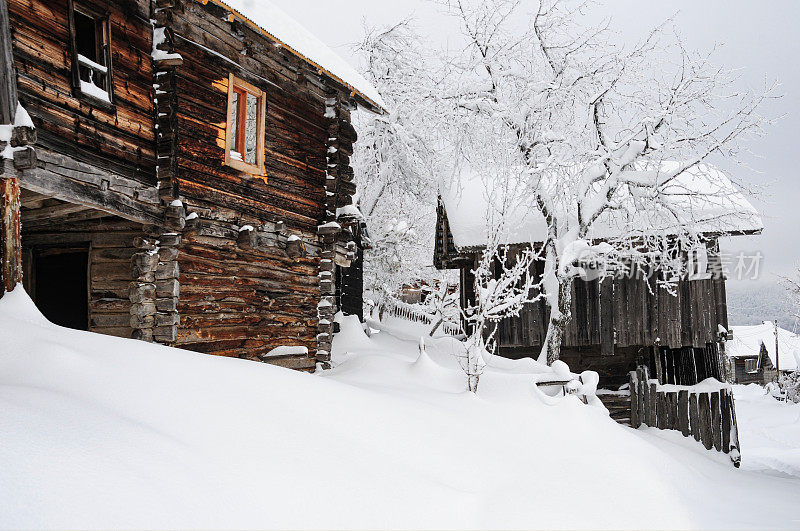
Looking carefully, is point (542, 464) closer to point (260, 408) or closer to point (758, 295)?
point (260, 408)

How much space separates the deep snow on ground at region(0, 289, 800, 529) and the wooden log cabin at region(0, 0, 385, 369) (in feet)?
7.30

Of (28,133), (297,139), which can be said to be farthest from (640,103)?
(28,133)

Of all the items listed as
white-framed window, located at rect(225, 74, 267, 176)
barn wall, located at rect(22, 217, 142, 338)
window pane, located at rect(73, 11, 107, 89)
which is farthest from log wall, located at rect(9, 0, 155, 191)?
white-framed window, located at rect(225, 74, 267, 176)

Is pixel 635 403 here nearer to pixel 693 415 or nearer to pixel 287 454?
pixel 693 415

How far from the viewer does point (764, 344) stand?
167 ft

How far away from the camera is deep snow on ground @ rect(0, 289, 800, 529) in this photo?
334cm

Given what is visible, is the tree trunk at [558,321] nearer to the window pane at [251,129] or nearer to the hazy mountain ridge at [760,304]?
the hazy mountain ridge at [760,304]

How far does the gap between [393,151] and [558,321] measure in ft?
27.7

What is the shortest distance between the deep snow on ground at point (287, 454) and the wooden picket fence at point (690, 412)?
214 inches

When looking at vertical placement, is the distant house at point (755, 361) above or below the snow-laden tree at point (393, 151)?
below

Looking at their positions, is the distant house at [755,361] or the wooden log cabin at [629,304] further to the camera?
the distant house at [755,361]

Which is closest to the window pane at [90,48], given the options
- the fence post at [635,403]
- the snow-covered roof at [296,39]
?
the snow-covered roof at [296,39]

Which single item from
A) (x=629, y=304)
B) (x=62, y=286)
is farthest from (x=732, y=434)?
(x=62, y=286)

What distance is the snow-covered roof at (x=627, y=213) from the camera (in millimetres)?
11516
